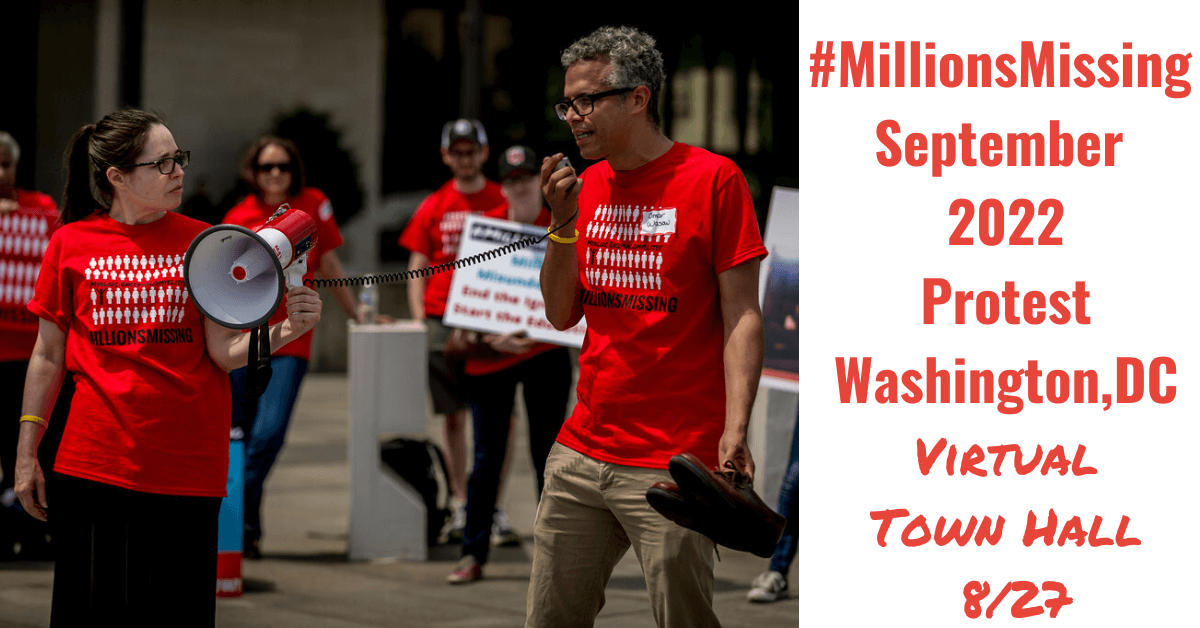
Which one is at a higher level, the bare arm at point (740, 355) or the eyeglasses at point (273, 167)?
the eyeglasses at point (273, 167)

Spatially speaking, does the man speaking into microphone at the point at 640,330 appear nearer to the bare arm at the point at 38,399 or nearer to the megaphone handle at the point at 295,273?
the megaphone handle at the point at 295,273

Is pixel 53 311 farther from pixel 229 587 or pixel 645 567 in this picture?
pixel 229 587

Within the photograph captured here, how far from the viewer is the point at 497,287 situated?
681 centimetres

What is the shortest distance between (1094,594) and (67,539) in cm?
240

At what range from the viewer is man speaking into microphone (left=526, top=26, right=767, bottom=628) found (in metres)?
3.38

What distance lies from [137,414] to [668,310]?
Answer: 51.6 inches

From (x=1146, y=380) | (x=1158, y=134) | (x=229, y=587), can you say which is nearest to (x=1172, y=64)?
(x=1158, y=134)

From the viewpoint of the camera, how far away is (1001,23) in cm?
311

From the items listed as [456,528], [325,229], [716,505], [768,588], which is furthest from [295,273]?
[456,528]

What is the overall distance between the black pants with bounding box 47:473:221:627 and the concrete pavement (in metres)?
1.87

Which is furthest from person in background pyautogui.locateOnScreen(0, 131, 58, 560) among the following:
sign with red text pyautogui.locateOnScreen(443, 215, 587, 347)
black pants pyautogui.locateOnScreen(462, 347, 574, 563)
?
black pants pyautogui.locateOnScreen(462, 347, 574, 563)

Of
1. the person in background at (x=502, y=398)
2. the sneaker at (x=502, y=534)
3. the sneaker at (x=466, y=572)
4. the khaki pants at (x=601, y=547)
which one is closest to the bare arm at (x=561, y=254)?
the khaki pants at (x=601, y=547)

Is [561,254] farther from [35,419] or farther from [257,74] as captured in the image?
[257,74]

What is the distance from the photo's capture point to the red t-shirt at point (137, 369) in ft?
11.8
